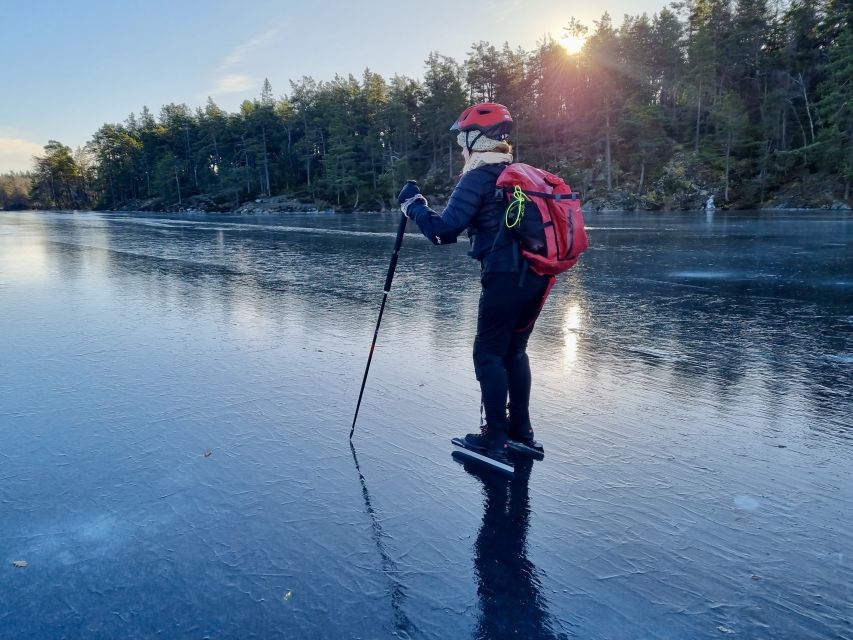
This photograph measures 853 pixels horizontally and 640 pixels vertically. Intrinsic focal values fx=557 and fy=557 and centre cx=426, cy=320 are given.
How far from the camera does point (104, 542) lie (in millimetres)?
2672

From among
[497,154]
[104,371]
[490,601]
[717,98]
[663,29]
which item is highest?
[663,29]

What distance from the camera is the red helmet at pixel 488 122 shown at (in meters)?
3.56

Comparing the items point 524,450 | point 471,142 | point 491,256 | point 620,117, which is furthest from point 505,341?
point 620,117

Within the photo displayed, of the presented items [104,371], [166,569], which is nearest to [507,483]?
[166,569]

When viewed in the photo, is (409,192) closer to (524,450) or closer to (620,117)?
(524,450)

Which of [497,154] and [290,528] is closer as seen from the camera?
[290,528]

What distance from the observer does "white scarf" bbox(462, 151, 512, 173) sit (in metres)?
3.57

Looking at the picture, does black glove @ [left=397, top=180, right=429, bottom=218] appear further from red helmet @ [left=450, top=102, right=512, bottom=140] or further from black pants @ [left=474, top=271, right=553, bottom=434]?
black pants @ [left=474, top=271, right=553, bottom=434]

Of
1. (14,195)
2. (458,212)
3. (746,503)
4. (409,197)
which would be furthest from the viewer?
(14,195)

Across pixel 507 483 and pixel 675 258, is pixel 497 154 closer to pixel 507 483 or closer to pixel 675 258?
pixel 507 483

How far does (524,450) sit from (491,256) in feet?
4.26

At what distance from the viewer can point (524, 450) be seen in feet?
12.1

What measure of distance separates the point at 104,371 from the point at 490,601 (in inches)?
177

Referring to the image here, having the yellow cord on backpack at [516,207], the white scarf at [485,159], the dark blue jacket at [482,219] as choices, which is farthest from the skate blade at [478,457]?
the white scarf at [485,159]
